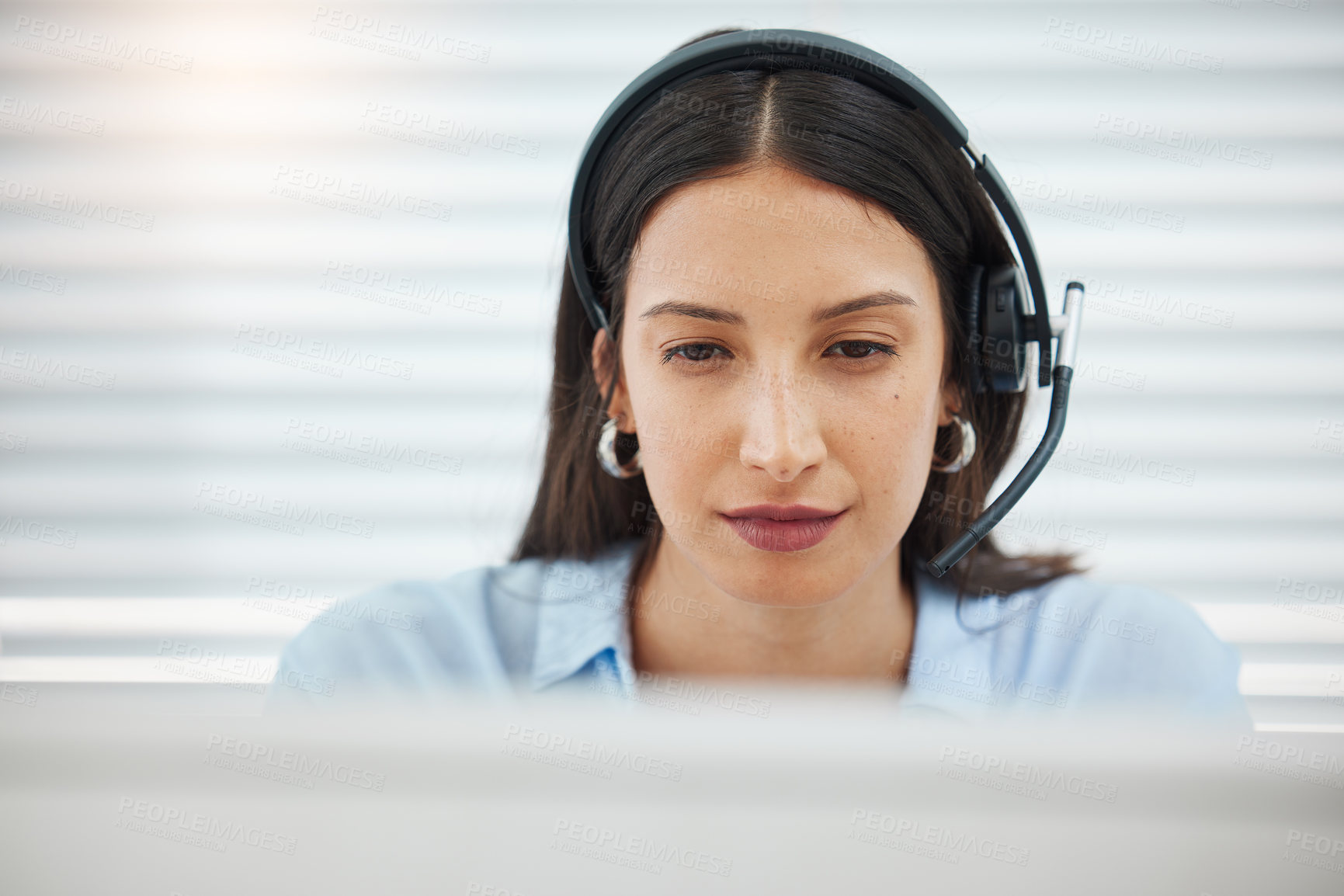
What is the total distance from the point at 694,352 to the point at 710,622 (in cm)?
43

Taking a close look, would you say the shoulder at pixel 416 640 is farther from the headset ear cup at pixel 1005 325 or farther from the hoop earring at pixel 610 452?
the headset ear cup at pixel 1005 325

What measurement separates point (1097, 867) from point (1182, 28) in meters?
1.97

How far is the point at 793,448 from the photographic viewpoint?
3.03 ft

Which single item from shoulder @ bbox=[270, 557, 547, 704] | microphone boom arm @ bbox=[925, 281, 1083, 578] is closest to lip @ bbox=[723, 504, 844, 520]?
microphone boom arm @ bbox=[925, 281, 1083, 578]

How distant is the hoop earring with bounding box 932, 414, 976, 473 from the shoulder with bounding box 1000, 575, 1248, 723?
276 millimetres

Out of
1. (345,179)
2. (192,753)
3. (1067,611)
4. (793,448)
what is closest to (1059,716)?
(192,753)

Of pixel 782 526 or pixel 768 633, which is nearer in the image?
pixel 782 526

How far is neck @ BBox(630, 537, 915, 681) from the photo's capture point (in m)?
1.22

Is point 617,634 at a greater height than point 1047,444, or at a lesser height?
lesser

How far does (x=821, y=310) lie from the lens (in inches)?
36.9

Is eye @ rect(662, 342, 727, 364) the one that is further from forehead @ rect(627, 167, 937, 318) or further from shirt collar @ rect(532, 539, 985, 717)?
shirt collar @ rect(532, 539, 985, 717)

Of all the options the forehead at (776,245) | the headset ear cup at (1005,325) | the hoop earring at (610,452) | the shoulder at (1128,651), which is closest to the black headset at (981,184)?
the headset ear cup at (1005,325)

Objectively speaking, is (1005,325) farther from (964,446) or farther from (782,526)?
(782,526)

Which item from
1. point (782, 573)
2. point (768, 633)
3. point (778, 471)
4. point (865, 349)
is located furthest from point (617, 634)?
point (865, 349)
